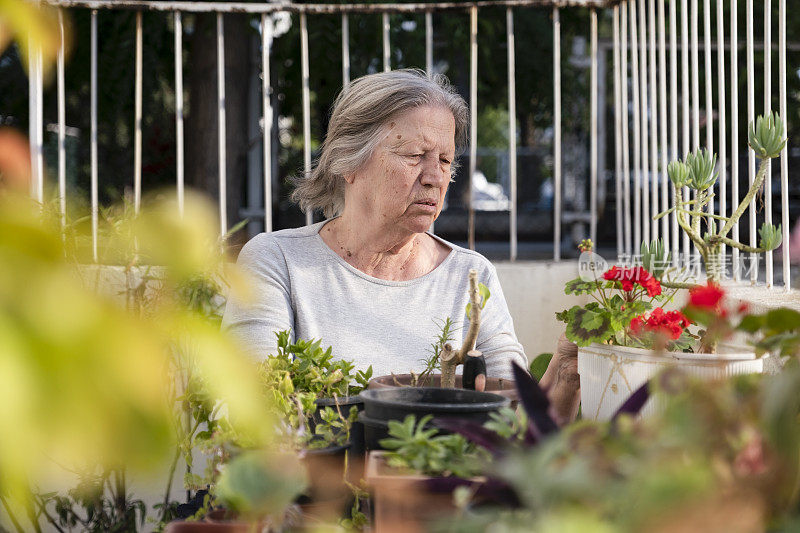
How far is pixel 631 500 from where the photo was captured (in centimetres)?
52

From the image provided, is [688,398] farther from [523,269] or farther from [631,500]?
[523,269]

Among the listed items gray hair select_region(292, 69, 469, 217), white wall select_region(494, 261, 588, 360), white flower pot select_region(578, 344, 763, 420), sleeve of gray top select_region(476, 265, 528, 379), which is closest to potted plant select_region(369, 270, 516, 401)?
white flower pot select_region(578, 344, 763, 420)

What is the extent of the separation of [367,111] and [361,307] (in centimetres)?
57

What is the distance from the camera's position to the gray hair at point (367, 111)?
7.29ft

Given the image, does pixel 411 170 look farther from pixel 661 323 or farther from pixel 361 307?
pixel 661 323

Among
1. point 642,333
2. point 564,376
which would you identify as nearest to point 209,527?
point 642,333

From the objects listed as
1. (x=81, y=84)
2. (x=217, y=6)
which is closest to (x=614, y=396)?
(x=217, y=6)

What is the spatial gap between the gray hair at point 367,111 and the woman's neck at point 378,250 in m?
0.17

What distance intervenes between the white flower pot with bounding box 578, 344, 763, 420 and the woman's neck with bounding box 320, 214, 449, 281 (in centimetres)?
96

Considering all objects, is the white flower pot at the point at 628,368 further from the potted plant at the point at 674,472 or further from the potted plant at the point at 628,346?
the potted plant at the point at 674,472

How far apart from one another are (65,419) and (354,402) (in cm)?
93

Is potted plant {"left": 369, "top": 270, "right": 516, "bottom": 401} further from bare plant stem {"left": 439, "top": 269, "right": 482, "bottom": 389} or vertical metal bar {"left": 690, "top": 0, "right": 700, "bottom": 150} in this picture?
vertical metal bar {"left": 690, "top": 0, "right": 700, "bottom": 150}

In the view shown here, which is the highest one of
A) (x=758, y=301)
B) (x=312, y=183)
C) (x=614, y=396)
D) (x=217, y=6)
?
(x=217, y=6)

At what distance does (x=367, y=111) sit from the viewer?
7.38ft
